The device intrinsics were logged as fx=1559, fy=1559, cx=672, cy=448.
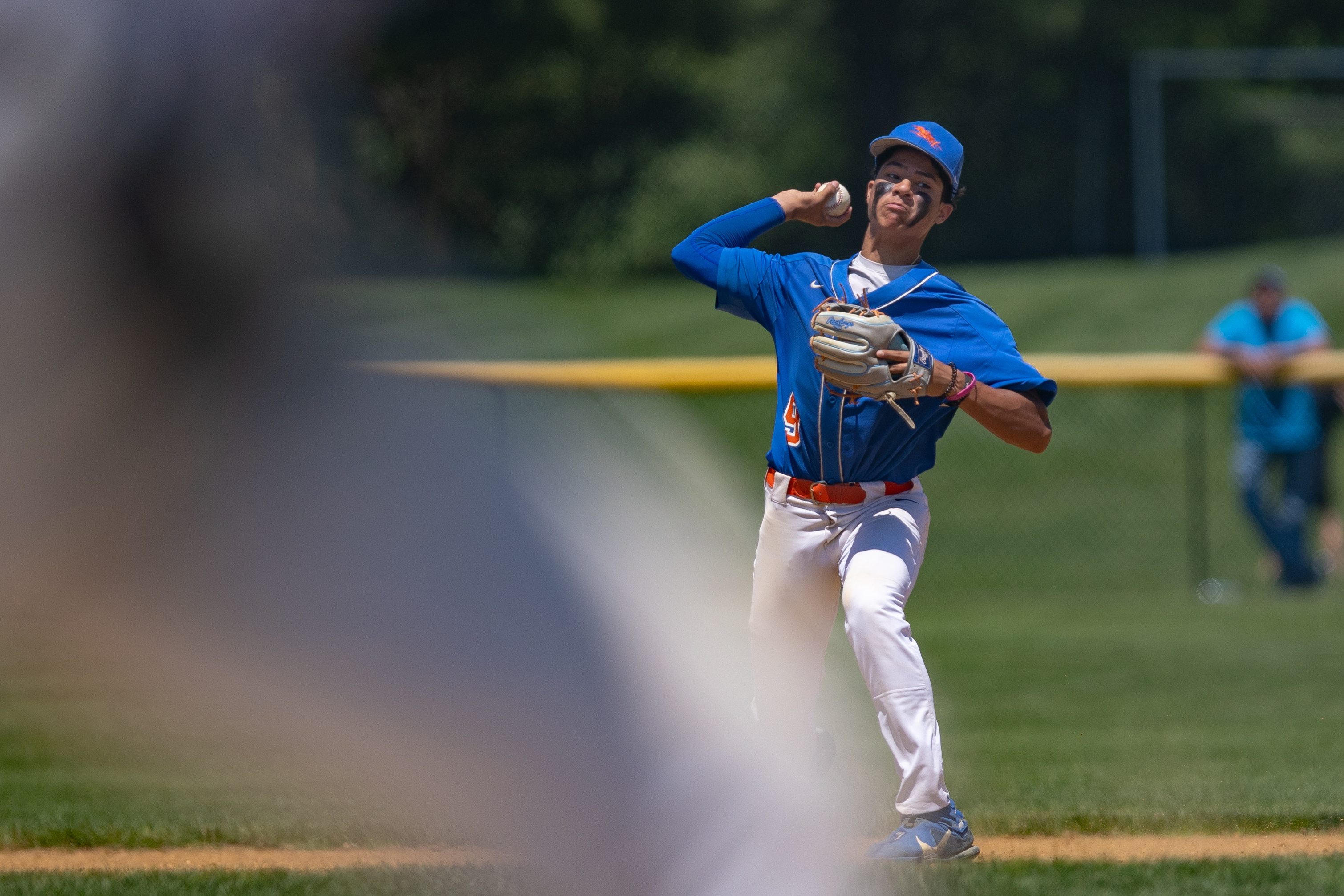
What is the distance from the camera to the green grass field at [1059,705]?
4.25 m

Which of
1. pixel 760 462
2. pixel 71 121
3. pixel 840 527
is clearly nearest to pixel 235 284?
pixel 71 121

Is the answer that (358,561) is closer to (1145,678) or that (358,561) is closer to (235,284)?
(1145,678)

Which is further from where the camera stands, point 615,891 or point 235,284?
point 235,284

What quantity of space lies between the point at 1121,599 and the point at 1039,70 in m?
14.8

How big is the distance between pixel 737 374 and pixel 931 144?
15.8 feet

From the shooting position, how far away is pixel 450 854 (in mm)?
4023

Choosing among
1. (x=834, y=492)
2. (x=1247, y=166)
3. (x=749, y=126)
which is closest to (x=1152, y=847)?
(x=834, y=492)

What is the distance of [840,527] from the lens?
3857 millimetres

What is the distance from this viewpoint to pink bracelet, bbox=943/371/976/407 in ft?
11.8

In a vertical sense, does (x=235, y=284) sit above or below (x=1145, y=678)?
above

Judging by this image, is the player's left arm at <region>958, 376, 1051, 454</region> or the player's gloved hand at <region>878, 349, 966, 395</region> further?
the player's left arm at <region>958, 376, 1051, 454</region>

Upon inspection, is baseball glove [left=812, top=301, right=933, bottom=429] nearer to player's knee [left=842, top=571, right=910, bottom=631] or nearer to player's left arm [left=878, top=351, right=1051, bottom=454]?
player's left arm [left=878, top=351, right=1051, bottom=454]

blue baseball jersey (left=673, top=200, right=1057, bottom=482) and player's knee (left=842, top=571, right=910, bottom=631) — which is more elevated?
blue baseball jersey (left=673, top=200, right=1057, bottom=482)

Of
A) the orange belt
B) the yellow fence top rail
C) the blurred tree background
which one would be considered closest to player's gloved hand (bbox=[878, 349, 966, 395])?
the orange belt
